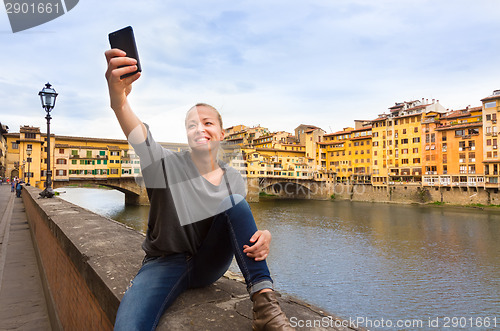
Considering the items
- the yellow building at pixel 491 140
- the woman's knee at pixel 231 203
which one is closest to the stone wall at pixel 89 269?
the woman's knee at pixel 231 203

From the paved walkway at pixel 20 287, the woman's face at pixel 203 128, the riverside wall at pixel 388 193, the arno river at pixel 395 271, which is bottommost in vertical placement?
the arno river at pixel 395 271

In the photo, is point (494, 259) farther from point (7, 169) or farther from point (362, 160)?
point (7, 169)

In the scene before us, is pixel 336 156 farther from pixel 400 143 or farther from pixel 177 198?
pixel 177 198

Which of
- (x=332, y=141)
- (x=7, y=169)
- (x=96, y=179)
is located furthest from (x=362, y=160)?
(x=7, y=169)

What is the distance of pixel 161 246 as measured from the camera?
5.63 feet

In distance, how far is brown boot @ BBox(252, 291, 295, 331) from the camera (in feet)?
4.65

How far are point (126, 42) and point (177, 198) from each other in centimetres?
74

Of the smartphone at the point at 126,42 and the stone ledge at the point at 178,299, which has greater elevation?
the smartphone at the point at 126,42

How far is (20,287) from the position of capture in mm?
4883

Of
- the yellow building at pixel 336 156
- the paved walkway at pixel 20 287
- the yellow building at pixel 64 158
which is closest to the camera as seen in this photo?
the paved walkway at pixel 20 287

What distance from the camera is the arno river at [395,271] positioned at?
979 cm

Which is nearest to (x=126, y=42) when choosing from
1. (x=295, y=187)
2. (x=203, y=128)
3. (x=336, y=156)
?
(x=203, y=128)

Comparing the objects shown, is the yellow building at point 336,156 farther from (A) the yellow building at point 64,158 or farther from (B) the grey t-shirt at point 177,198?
(B) the grey t-shirt at point 177,198

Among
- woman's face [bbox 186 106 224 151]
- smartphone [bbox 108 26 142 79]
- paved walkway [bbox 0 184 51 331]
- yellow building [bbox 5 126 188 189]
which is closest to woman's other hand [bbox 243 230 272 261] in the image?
woman's face [bbox 186 106 224 151]
